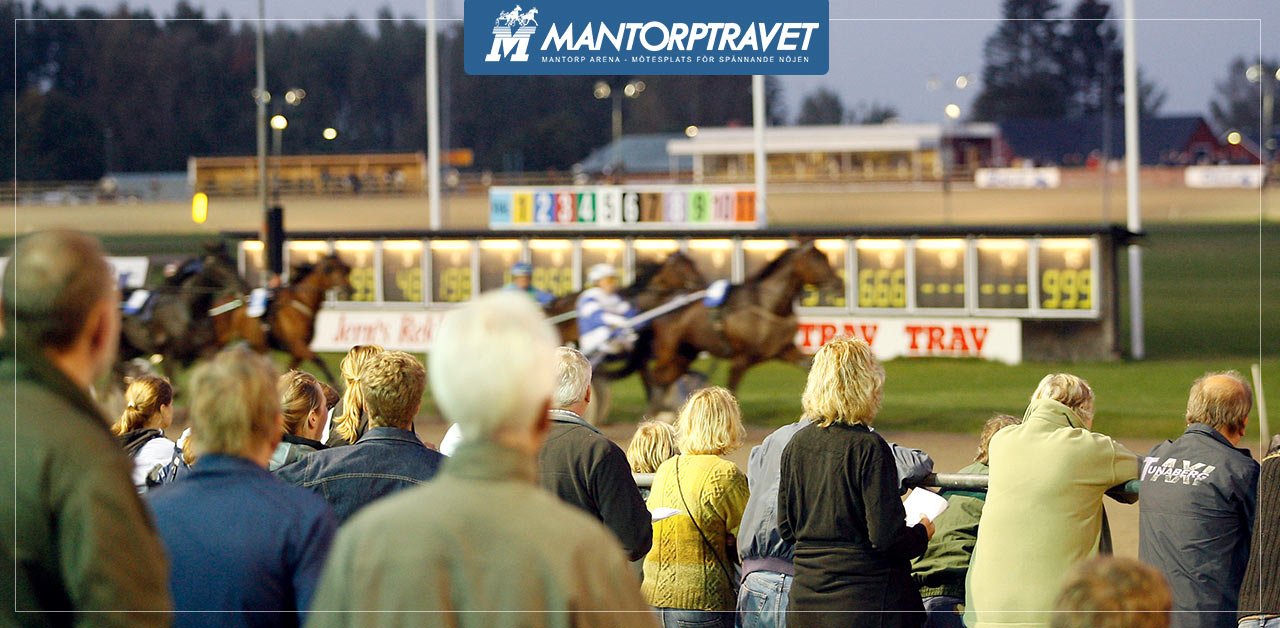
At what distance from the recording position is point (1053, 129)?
5972 centimetres

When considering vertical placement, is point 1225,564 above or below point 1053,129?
below

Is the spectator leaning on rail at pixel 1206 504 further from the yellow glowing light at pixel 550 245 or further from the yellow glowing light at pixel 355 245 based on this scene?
the yellow glowing light at pixel 355 245

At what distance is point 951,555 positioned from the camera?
3.71 meters

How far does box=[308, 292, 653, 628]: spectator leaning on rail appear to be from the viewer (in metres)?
1.60

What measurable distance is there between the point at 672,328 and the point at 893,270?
3.44 meters

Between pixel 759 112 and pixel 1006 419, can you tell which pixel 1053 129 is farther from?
pixel 1006 419

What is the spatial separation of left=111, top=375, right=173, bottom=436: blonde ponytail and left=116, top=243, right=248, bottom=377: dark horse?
893 cm

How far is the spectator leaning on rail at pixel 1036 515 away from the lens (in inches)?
127

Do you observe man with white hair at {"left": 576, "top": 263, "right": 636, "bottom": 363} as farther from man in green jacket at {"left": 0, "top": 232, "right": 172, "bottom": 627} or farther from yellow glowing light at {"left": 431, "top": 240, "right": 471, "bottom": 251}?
man in green jacket at {"left": 0, "top": 232, "right": 172, "bottom": 627}

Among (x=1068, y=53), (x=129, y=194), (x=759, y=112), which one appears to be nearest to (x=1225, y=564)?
(x=759, y=112)

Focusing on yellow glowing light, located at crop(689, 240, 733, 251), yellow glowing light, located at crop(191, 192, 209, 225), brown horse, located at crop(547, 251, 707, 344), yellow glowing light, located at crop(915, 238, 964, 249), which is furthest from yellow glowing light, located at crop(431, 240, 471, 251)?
yellow glowing light, located at crop(915, 238, 964, 249)

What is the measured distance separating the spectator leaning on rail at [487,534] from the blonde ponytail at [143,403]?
2.64 meters

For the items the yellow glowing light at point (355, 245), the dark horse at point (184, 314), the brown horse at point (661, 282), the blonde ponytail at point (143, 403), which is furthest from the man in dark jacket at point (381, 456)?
the yellow glowing light at point (355, 245)

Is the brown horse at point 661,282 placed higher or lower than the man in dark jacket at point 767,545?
higher
